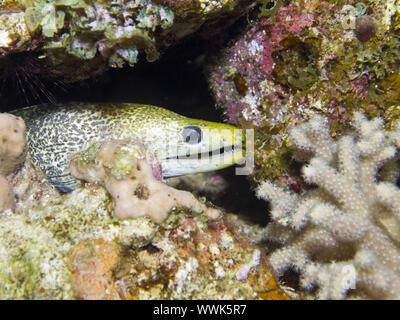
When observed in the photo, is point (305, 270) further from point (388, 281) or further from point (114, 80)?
point (114, 80)

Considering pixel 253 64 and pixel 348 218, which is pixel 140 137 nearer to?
pixel 253 64

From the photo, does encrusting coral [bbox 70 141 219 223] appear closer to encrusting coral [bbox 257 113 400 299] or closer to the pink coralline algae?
encrusting coral [bbox 257 113 400 299]

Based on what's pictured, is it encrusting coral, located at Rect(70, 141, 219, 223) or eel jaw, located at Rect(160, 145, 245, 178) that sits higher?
eel jaw, located at Rect(160, 145, 245, 178)

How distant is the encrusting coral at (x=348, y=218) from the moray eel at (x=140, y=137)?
848 mm

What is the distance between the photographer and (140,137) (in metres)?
3.09

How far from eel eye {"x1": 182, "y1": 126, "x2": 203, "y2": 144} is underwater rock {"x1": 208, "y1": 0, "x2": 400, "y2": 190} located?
68cm

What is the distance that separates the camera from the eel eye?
313cm

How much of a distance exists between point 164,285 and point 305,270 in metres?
1.17

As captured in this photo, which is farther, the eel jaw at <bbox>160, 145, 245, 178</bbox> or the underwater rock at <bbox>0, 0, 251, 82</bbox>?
the eel jaw at <bbox>160, 145, 245, 178</bbox>

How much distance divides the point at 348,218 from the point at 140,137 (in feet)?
7.02

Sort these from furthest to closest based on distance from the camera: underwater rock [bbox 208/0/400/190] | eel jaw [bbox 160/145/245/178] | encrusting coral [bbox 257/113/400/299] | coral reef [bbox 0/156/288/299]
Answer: eel jaw [bbox 160/145/245/178] < underwater rock [bbox 208/0/400/190] < encrusting coral [bbox 257/113/400/299] < coral reef [bbox 0/156/288/299]

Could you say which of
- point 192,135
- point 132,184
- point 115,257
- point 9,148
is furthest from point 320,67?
point 9,148

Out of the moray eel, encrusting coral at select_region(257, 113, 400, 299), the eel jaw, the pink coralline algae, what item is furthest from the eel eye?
encrusting coral at select_region(257, 113, 400, 299)
